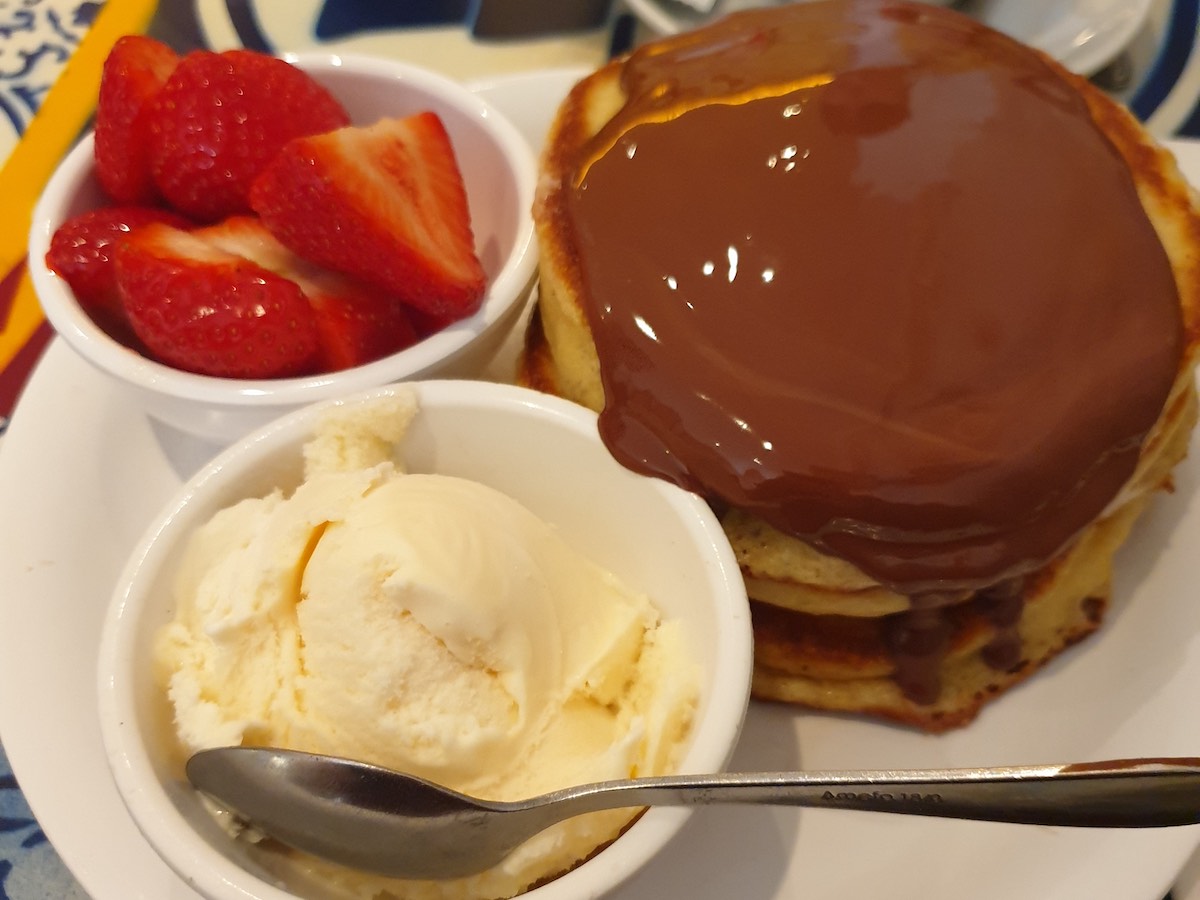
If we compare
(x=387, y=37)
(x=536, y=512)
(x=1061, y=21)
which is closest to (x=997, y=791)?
(x=536, y=512)

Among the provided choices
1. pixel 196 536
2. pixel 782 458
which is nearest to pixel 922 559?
pixel 782 458

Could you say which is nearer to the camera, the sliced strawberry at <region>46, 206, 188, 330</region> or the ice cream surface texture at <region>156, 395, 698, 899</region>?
the ice cream surface texture at <region>156, 395, 698, 899</region>

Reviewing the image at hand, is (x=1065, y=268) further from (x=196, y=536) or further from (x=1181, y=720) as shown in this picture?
(x=196, y=536)

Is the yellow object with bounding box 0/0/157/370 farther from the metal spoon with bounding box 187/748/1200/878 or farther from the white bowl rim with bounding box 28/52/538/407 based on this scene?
the metal spoon with bounding box 187/748/1200/878

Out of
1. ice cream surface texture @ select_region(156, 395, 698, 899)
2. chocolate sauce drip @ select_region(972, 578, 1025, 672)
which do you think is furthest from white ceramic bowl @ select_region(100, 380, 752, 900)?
chocolate sauce drip @ select_region(972, 578, 1025, 672)

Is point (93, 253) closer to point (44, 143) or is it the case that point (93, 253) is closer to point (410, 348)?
point (410, 348)

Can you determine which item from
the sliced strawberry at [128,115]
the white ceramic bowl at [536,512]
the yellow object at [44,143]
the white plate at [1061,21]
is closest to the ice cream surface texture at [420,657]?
the white ceramic bowl at [536,512]
